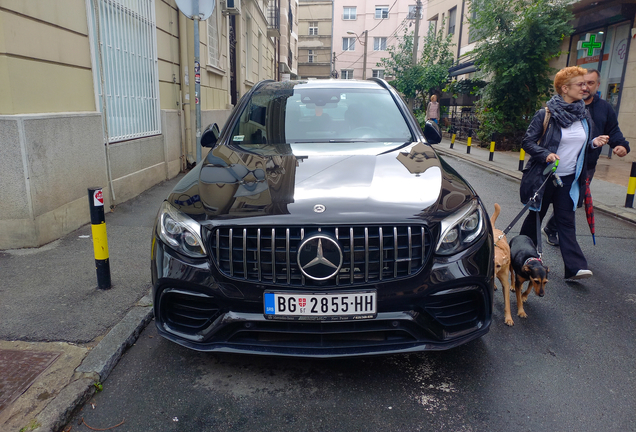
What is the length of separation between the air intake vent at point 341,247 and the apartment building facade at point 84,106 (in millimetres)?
3079

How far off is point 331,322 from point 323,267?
296 millimetres

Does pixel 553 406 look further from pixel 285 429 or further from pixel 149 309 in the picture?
pixel 149 309

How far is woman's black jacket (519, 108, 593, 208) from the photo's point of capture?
423cm

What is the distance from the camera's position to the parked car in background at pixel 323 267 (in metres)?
2.47

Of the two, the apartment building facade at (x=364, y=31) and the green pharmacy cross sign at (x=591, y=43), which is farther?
the apartment building facade at (x=364, y=31)

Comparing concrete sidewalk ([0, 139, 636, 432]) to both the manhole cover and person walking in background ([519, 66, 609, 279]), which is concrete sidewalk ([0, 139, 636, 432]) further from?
person walking in background ([519, 66, 609, 279])

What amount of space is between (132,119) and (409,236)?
606 centimetres

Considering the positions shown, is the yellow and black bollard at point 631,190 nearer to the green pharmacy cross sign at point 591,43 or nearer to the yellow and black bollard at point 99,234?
the yellow and black bollard at point 99,234

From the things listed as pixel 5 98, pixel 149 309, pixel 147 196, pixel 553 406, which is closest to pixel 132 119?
pixel 147 196

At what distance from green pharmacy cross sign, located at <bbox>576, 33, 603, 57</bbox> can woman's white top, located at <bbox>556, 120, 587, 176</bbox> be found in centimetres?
1347

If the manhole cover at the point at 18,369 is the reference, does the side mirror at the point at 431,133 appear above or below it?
above

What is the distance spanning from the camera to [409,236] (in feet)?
8.18

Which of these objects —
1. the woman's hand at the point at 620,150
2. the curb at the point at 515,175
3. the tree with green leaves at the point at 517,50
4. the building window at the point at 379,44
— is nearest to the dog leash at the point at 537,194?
the woman's hand at the point at 620,150

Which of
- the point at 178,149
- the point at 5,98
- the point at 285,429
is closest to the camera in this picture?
the point at 285,429
